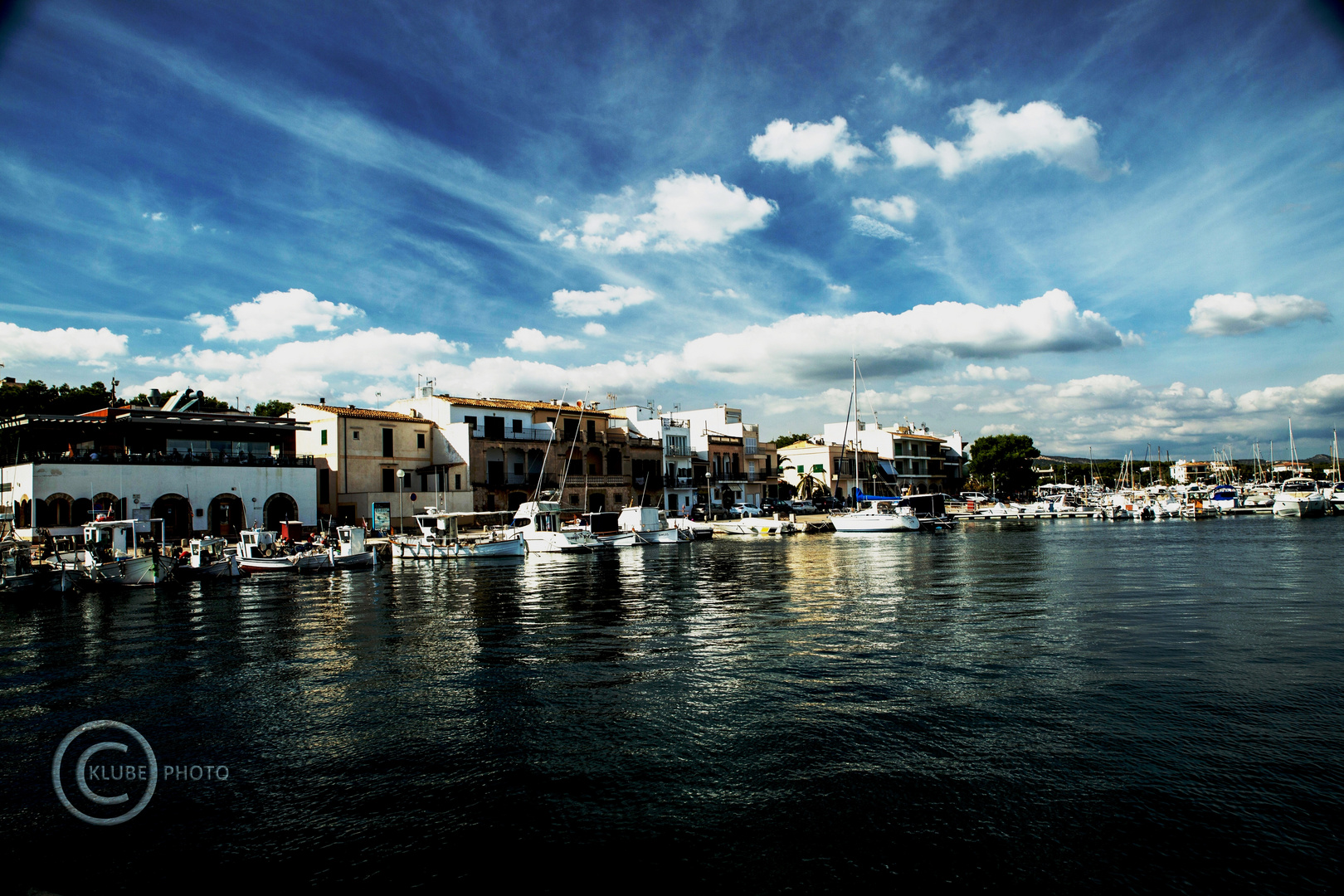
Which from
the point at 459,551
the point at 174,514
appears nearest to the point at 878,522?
the point at 459,551

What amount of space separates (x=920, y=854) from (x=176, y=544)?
1691 inches

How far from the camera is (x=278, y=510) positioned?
47.2 m

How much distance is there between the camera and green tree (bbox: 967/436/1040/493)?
106m

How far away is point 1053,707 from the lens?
459 inches

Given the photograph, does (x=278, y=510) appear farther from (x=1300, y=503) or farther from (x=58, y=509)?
(x=1300, y=503)

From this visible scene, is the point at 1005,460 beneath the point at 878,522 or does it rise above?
above

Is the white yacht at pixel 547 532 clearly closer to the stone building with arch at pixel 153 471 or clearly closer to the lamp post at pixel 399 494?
the lamp post at pixel 399 494

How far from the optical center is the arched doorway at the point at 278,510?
46.6 metres

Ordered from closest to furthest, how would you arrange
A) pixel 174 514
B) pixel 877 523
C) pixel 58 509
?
1. pixel 58 509
2. pixel 174 514
3. pixel 877 523

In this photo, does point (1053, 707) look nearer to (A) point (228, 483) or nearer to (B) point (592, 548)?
(B) point (592, 548)

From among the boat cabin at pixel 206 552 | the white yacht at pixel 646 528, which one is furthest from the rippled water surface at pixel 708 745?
the white yacht at pixel 646 528

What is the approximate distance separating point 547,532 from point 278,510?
1706cm

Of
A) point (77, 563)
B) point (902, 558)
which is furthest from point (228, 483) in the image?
point (902, 558)

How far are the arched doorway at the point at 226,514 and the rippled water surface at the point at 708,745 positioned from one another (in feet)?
79.1
